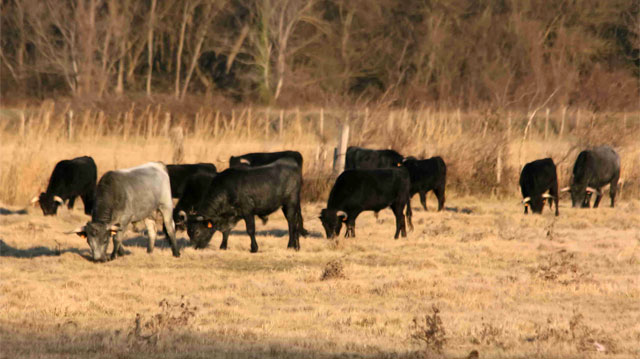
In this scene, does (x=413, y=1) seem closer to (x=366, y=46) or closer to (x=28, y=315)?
(x=366, y=46)

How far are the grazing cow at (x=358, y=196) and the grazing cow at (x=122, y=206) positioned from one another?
8.88ft

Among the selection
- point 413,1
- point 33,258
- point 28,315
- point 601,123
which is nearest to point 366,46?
point 413,1

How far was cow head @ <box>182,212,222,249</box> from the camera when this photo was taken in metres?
13.9

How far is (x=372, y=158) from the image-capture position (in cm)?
1991

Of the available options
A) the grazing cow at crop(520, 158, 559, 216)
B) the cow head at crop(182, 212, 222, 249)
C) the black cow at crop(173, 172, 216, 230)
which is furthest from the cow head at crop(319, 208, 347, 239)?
the grazing cow at crop(520, 158, 559, 216)

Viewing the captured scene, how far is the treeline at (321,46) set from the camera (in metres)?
45.3

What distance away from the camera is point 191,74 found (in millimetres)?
53125

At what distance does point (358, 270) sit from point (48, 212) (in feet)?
25.0

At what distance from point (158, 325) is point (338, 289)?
286 cm

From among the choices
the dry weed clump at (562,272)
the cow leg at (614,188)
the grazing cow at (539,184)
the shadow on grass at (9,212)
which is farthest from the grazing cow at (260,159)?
the cow leg at (614,188)

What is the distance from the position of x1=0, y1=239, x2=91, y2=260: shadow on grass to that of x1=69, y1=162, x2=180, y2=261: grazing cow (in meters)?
0.84

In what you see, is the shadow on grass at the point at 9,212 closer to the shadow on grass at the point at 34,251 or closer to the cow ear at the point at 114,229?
the shadow on grass at the point at 34,251

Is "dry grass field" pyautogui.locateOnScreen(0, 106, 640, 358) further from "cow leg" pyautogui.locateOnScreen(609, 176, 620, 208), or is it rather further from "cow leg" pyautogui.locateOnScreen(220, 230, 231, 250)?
"cow leg" pyautogui.locateOnScreen(609, 176, 620, 208)

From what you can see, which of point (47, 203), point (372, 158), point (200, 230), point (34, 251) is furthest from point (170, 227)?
point (372, 158)
